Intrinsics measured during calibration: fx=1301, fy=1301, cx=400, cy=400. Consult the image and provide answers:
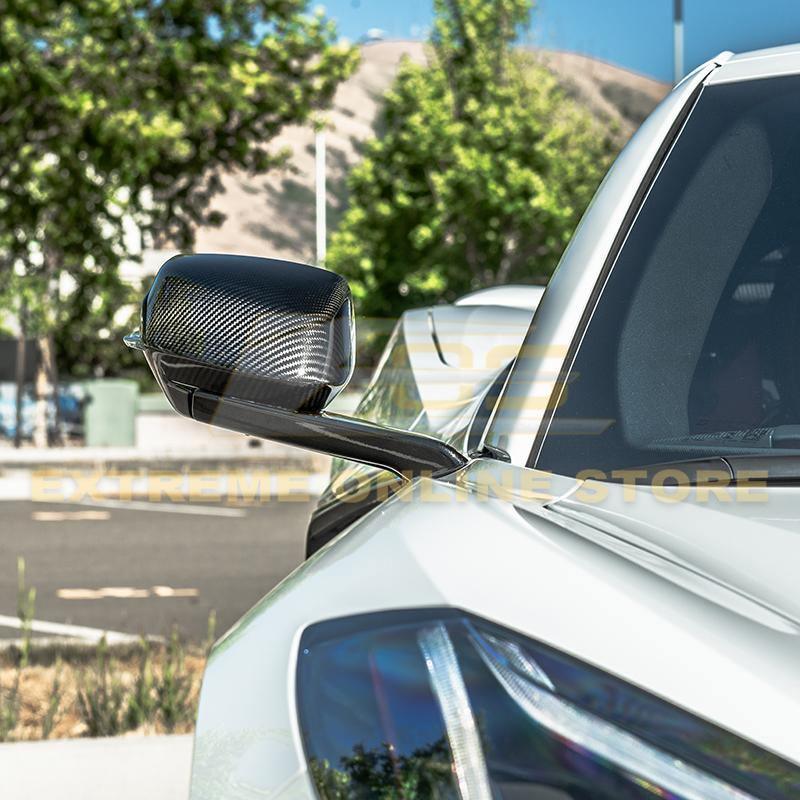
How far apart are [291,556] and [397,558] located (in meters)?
8.82

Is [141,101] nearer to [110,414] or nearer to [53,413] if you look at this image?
[110,414]

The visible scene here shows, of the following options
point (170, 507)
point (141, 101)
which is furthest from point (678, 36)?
point (141, 101)

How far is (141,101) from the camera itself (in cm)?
1534

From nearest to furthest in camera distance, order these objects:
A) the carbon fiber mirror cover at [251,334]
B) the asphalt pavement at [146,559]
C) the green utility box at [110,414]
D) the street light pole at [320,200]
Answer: the carbon fiber mirror cover at [251,334], the asphalt pavement at [146,559], the green utility box at [110,414], the street light pole at [320,200]

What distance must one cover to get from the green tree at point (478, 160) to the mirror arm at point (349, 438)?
29.2 metres

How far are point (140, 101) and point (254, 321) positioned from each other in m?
14.6

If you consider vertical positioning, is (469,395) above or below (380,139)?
below

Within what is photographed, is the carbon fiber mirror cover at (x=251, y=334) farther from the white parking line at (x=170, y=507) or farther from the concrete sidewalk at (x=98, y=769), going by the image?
the white parking line at (x=170, y=507)

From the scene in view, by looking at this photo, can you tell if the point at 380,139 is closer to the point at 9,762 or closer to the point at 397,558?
the point at 9,762

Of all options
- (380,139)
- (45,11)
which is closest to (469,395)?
(45,11)

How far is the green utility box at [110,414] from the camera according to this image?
20.3m

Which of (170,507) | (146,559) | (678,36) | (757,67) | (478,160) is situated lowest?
(170,507)

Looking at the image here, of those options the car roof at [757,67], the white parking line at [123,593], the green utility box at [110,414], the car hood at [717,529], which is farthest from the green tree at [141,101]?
the car hood at [717,529]

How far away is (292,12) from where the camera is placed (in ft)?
53.2
